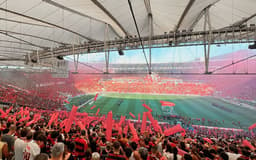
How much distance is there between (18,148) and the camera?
1.95 metres

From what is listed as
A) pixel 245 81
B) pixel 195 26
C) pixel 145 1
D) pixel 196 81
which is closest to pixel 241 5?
pixel 195 26

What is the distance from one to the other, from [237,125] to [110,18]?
18324 mm

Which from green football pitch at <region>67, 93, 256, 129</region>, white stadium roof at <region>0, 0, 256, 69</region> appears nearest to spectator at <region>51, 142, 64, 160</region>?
white stadium roof at <region>0, 0, 256, 69</region>

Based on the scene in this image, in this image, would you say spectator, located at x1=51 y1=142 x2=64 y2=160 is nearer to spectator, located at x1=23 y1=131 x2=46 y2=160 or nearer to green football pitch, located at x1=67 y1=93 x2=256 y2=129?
spectator, located at x1=23 y1=131 x2=46 y2=160

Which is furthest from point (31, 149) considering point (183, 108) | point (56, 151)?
point (183, 108)

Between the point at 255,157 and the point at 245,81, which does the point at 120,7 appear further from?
the point at 245,81

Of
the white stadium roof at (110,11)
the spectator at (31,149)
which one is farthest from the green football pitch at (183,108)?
the spectator at (31,149)

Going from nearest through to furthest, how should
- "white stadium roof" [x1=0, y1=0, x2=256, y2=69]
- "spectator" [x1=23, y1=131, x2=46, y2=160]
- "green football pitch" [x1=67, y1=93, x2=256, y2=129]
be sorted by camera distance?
"spectator" [x1=23, y1=131, x2=46, y2=160], "white stadium roof" [x1=0, y1=0, x2=256, y2=69], "green football pitch" [x1=67, y1=93, x2=256, y2=129]

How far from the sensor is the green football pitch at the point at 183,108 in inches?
606

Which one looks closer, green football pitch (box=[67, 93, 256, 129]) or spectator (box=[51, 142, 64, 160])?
spectator (box=[51, 142, 64, 160])

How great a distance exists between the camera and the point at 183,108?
19203 mm

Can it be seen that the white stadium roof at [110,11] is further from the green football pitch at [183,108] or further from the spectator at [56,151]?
the green football pitch at [183,108]

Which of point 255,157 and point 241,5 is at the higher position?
point 241,5

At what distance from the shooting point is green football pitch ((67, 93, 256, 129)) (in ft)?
50.5
